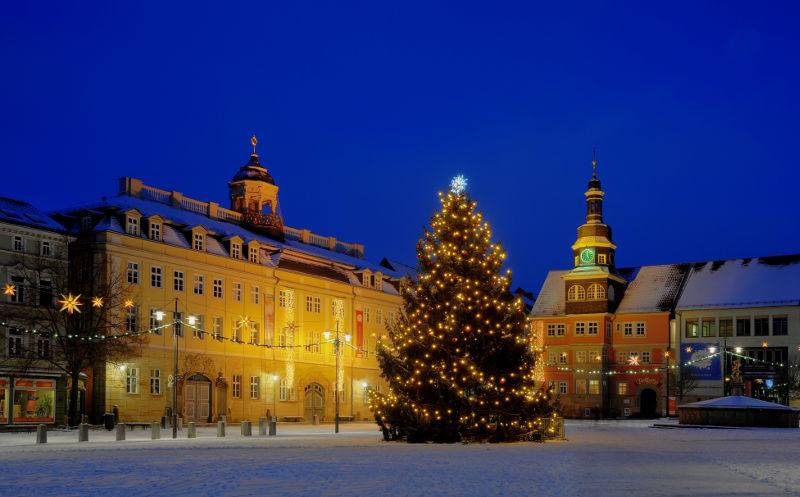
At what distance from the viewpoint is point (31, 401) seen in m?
51.2

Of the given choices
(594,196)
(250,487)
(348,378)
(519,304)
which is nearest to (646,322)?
(594,196)

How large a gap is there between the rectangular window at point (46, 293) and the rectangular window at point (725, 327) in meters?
55.1

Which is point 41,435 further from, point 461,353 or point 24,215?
point 24,215

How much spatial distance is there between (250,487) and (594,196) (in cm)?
7805

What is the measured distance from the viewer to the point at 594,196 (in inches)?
3647

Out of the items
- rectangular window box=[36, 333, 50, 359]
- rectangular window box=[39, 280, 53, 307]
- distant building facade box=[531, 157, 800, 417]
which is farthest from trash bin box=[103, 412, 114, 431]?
distant building facade box=[531, 157, 800, 417]

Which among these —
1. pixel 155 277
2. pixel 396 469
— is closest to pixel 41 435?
pixel 396 469

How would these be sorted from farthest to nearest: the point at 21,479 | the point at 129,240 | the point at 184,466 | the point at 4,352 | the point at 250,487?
the point at 129,240 < the point at 4,352 < the point at 184,466 < the point at 21,479 < the point at 250,487

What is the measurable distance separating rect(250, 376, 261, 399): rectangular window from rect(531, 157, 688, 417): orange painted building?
30.1 m

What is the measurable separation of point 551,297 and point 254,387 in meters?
40.2

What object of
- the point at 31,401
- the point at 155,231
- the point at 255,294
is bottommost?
the point at 31,401

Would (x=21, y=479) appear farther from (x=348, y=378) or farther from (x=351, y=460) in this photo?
(x=348, y=378)

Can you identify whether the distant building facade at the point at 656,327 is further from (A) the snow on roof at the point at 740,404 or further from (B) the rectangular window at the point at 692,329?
(A) the snow on roof at the point at 740,404

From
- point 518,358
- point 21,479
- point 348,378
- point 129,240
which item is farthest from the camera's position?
point 348,378
